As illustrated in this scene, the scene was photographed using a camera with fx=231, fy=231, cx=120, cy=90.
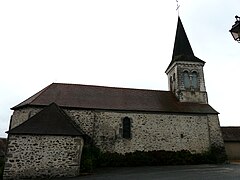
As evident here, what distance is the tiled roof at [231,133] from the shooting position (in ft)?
79.1

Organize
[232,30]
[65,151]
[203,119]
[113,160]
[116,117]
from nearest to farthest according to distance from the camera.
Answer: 1. [232,30]
2. [65,151]
3. [113,160]
4. [116,117]
5. [203,119]

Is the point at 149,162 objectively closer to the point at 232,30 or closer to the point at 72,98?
the point at 72,98

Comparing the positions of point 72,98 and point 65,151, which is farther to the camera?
point 72,98

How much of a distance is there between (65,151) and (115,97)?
807 cm

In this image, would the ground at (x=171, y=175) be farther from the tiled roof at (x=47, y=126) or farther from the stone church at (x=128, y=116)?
the tiled roof at (x=47, y=126)

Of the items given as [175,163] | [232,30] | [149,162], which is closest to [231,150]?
[175,163]

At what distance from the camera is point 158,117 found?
18719mm

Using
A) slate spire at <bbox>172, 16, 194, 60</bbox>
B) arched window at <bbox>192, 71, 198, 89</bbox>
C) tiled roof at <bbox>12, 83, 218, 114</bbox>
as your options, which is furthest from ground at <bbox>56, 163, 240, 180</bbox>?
slate spire at <bbox>172, 16, 194, 60</bbox>

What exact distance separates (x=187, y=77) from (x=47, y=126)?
47.1ft

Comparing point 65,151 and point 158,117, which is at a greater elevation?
point 158,117

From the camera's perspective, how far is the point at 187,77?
874 inches

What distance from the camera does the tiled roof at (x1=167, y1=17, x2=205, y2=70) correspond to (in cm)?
2272

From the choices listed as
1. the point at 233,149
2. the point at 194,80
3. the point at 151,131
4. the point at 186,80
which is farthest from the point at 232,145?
the point at 151,131

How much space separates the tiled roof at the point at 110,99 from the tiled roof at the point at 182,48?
4.08 m
